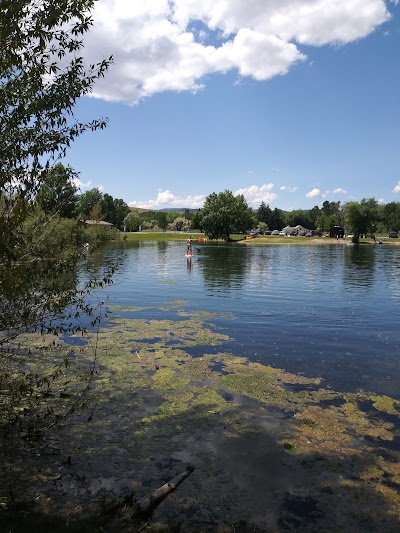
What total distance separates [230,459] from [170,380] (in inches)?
184

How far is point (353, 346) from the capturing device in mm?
17531

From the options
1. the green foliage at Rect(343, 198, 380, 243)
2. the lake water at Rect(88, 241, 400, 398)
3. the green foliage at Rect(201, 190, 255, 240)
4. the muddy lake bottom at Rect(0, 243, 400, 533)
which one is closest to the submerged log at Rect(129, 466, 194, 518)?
the muddy lake bottom at Rect(0, 243, 400, 533)

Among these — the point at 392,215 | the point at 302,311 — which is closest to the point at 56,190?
the point at 302,311

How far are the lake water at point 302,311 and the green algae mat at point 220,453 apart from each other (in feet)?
5.84

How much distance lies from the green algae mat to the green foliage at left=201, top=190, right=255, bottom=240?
127300 millimetres

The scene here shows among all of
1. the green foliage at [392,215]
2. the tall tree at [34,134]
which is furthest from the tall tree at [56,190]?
the green foliage at [392,215]

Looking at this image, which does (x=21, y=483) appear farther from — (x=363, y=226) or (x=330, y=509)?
(x=363, y=226)

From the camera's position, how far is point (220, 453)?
877 cm

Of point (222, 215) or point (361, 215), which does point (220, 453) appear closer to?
point (222, 215)

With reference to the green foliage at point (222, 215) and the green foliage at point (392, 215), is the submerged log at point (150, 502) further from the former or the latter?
the green foliage at point (392, 215)

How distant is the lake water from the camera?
14.9 metres

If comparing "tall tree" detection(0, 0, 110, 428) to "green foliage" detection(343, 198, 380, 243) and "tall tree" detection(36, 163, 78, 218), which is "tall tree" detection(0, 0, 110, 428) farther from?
"green foliage" detection(343, 198, 380, 243)

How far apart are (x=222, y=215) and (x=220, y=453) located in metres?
132

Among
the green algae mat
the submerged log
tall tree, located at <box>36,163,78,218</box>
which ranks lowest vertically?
the green algae mat
